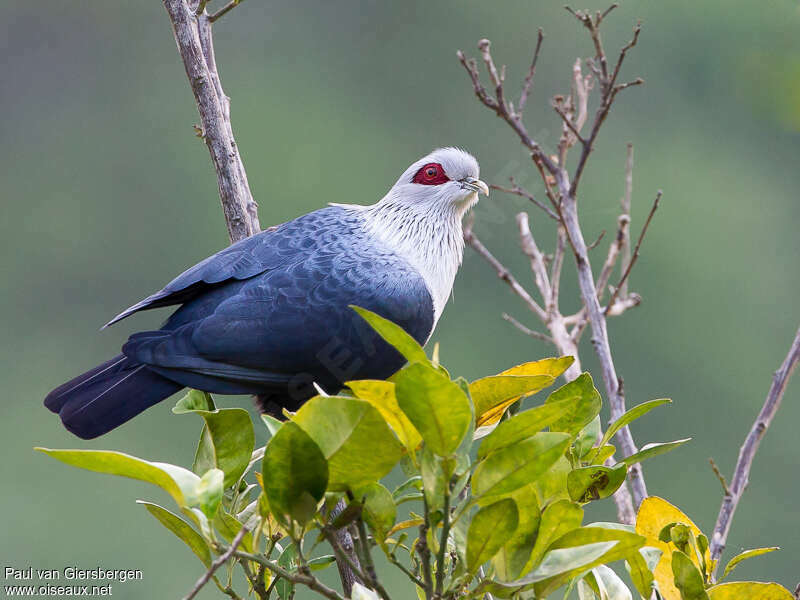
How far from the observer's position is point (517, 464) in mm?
766

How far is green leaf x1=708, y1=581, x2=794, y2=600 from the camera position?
2.91 feet

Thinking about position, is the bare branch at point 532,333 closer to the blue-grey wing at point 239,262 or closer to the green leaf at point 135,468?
the blue-grey wing at point 239,262

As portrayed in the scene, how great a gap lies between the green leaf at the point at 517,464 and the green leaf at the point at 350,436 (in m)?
0.07

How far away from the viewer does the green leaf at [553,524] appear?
84cm

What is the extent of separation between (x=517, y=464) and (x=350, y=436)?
5.4 inches

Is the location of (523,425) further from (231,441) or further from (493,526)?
(231,441)

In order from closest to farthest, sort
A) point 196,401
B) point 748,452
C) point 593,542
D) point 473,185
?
point 593,542 < point 196,401 < point 748,452 < point 473,185

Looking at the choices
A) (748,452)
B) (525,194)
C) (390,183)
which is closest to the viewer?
(748,452)

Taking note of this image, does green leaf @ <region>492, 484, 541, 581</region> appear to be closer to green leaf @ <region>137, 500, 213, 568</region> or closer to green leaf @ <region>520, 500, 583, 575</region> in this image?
green leaf @ <region>520, 500, 583, 575</region>

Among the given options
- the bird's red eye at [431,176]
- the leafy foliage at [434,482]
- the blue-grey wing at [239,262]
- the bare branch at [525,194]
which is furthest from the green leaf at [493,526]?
the bird's red eye at [431,176]

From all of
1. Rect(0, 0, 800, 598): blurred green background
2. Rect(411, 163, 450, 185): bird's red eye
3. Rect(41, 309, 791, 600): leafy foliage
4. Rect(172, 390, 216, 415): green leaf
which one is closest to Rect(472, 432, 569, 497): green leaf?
Rect(41, 309, 791, 600): leafy foliage

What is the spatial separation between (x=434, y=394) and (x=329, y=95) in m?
7.88

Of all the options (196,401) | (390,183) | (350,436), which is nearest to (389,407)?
(350,436)

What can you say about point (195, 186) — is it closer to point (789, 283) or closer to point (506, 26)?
point (506, 26)
